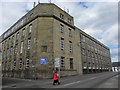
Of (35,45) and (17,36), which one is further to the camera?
(17,36)

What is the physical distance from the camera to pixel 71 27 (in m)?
32.9

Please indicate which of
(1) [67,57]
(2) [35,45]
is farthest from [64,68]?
(2) [35,45]

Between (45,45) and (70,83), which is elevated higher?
(45,45)

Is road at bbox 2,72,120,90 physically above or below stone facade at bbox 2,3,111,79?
below

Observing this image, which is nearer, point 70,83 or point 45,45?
point 70,83

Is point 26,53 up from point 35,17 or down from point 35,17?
down

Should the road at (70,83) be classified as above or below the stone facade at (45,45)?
below

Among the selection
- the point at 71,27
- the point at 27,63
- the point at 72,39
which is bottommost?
the point at 27,63

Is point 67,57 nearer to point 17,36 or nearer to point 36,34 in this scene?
point 36,34

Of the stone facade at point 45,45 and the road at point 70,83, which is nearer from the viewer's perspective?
the road at point 70,83

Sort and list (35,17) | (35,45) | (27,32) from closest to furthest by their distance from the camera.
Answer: (35,45) < (35,17) < (27,32)

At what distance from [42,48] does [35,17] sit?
21.2 ft

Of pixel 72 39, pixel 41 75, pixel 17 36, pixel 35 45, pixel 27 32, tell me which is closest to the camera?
pixel 41 75

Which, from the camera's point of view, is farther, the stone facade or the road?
the stone facade
